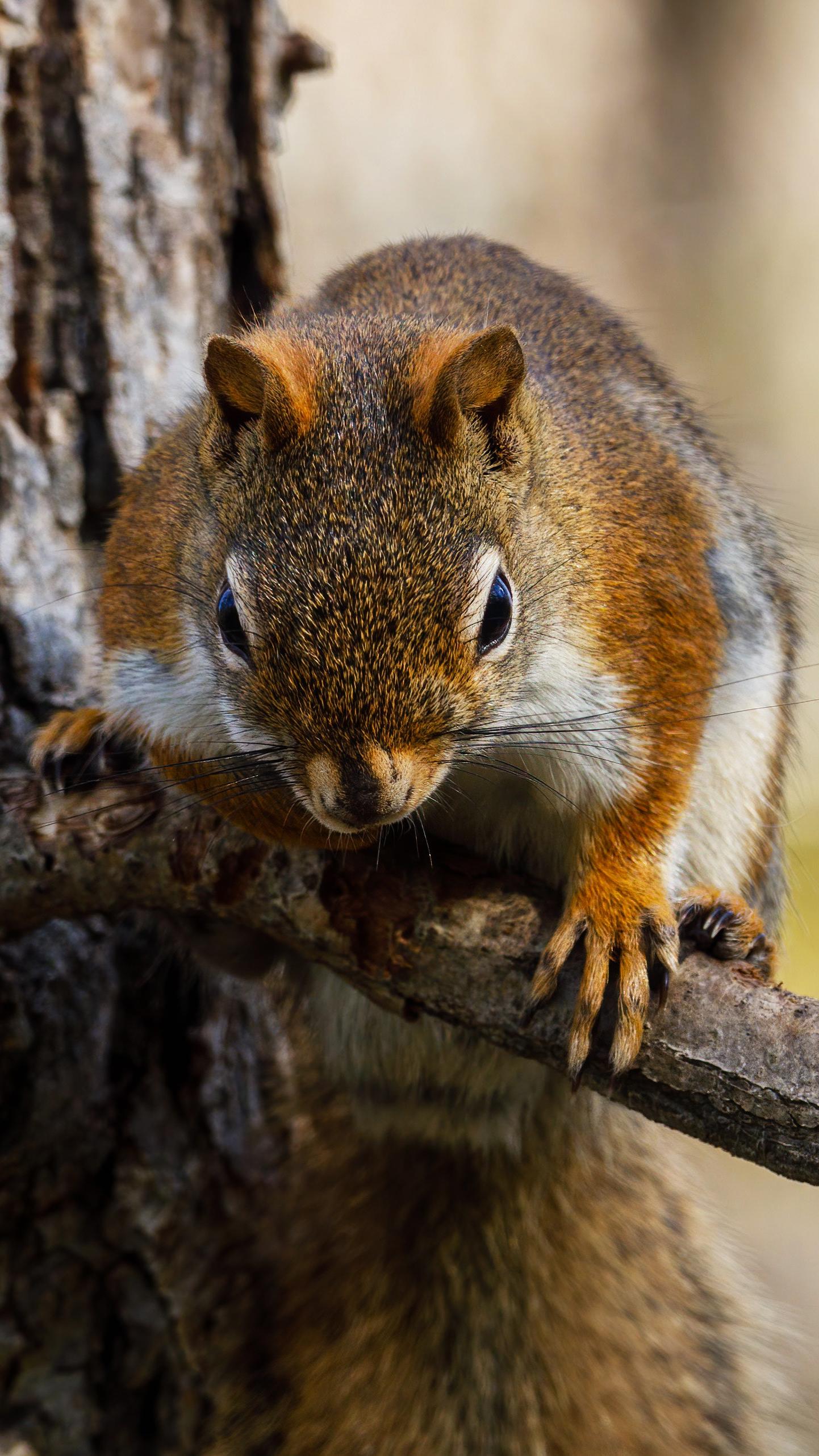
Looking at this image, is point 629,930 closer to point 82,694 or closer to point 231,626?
point 231,626

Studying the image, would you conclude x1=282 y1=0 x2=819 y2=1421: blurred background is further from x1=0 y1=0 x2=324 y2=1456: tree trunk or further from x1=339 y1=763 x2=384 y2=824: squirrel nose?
x1=339 y1=763 x2=384 y2=824: squirrel nose

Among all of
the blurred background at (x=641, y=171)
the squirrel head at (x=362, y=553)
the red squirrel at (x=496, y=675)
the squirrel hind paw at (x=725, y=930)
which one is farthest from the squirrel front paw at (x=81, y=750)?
the blurred background at (x=641, y=171)

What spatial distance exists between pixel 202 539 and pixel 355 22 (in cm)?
334

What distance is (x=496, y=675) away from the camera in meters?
1.53

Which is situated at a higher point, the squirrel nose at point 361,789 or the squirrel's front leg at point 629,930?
the squirrel nose at point 361,789

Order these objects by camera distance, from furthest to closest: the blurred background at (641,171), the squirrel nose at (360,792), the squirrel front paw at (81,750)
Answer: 1. the blurred background at (641,171)
2. the squirrel front paw at (81,750)
3. the squirrel nose at (360,792)

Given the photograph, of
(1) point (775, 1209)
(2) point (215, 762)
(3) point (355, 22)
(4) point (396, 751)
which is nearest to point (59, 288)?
(2) point (215, 762)

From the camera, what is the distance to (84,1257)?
2.09 m

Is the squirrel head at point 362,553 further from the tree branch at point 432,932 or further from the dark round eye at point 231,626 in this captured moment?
the tree branch at point 432,932

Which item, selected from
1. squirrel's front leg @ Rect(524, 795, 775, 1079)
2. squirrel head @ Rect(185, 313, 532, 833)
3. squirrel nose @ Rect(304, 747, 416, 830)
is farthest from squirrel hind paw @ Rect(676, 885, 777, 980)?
squirrel nose @ Rect(304, 747, 416, 830)

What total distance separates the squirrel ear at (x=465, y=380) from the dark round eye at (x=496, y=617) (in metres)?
0.17

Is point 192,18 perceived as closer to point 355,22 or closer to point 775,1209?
point 355,22

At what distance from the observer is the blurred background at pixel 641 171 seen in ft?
14.5

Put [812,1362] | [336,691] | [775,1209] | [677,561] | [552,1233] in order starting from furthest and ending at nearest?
[775,1209]
[812,1362]
[552,1233]
[677,561]
[336,691]
